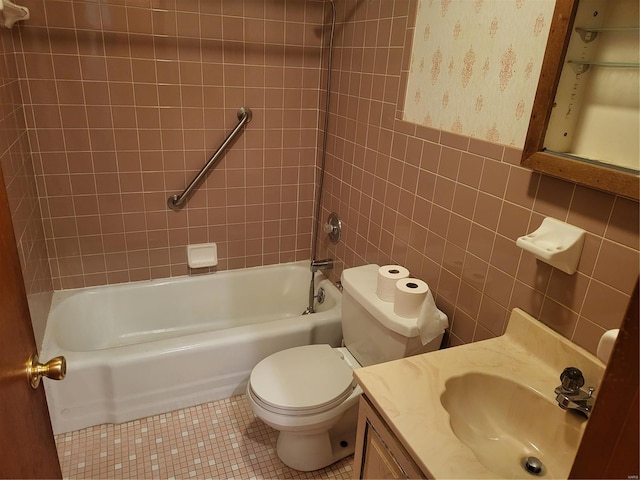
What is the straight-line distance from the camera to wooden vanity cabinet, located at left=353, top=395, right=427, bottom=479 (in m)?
1.02

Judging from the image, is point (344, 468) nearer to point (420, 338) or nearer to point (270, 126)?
point (420, 338)

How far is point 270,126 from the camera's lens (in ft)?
7.89

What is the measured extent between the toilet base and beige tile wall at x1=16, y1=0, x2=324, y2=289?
1157 mm

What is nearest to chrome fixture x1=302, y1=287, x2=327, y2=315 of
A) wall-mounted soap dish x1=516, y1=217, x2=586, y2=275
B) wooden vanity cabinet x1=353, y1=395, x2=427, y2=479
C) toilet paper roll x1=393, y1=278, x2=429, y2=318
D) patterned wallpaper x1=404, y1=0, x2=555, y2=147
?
toilet paper roll x1=393, y1=278, x2=429, y2=318

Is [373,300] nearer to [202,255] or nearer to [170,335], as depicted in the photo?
[202,255]

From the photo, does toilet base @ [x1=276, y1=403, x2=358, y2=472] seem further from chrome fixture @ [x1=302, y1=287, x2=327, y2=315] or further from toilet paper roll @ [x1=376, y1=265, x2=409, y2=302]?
chrome fixture @ [x1=302, y1=287, x2=327, y2=315]

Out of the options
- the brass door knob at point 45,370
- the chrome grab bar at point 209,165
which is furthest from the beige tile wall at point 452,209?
the brass door knob at point 45,370

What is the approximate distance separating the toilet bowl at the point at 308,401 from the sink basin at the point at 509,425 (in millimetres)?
582

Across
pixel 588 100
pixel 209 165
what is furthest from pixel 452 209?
pixel 209 165

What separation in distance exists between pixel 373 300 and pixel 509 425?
0.59 metres

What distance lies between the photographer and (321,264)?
8.02 ft

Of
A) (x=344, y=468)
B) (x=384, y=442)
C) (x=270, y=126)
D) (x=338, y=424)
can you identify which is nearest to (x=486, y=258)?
(x=384, y=442)

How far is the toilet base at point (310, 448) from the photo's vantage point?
1747 millimetres

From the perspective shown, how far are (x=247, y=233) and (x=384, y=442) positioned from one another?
1.69 meters
